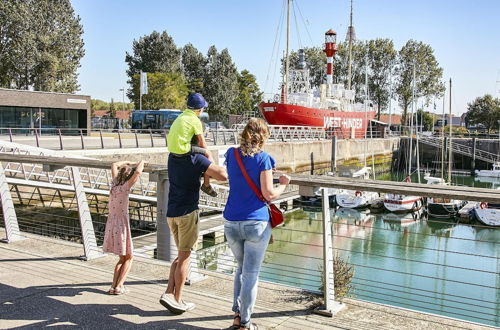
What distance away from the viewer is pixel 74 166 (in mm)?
5559

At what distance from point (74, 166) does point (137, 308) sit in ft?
6.85

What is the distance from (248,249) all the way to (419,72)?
8495 centimetres

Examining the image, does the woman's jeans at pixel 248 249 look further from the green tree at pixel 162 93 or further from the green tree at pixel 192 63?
the green tree at pixel 192 63

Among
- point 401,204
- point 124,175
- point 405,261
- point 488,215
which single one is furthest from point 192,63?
point 124,175

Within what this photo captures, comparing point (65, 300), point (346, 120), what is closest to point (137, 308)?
point (65, 300)

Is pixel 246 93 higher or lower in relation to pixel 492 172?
higher

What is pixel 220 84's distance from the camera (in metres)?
71.2

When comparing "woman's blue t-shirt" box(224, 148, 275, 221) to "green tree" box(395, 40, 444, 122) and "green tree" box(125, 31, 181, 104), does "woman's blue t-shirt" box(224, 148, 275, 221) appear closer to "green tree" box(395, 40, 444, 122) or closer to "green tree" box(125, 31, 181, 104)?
"green tree" box(125, 31, 181, 104)

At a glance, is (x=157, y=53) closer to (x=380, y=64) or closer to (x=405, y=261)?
(x=380, y=64)

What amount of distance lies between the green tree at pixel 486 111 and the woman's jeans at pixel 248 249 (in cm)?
8604

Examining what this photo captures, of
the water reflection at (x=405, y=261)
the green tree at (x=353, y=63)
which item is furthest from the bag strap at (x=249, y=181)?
the green tree at (x=353, y=63)

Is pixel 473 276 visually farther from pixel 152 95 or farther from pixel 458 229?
pixel 152 95

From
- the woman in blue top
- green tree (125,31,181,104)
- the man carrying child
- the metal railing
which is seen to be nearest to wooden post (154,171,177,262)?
the man carrying child

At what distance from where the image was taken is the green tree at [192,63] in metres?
74.4
